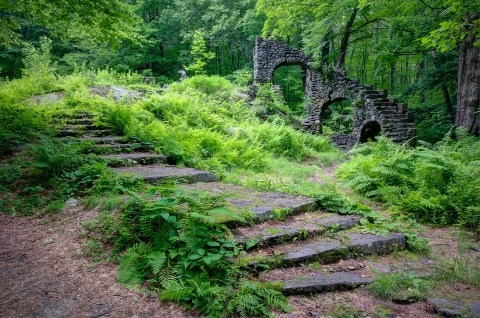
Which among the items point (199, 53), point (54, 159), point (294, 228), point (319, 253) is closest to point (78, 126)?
point (54, 159)

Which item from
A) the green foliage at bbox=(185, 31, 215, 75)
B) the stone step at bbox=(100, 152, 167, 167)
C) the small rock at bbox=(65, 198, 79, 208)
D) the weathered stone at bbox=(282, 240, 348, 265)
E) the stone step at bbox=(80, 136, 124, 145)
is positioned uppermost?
the green foliage at bbox=(185, 31, 215, 75)

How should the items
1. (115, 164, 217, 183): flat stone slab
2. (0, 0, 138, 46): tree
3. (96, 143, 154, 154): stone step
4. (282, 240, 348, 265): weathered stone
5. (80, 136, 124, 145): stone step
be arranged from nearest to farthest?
(282, 240, 348, 265): weathered stone → (115, 164, 217, 183): flat stone slab → (96, 143, 154, 154): stone step → (0, 0, 138, 46): tree → (80, 136, 124, 145): stone step

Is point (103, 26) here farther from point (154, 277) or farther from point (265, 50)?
point (265, 50)

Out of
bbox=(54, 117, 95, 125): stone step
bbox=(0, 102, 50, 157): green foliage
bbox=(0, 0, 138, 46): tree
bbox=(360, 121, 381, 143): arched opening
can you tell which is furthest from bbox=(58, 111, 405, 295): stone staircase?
bbox=(360, 121, 381, 143): arched opening

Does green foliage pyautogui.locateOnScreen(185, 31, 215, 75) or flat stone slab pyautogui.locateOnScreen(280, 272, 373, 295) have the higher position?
green foliage pyautogui.locateOnScreen(185, 31, 215, 75)

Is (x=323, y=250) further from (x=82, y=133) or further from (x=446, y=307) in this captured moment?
(x=82, y=133)

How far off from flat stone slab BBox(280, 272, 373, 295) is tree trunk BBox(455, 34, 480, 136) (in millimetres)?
8805

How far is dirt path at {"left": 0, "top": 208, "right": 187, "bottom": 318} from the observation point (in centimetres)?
209

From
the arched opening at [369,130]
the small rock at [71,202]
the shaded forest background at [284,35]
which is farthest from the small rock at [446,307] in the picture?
the arched opening at [369,130]

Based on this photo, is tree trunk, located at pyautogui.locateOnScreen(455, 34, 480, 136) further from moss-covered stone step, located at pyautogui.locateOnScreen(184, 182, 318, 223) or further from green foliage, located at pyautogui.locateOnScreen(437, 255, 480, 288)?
moss-covered stone step, located at pyautogui.locateOnScreen(184, 182, 318, 223)

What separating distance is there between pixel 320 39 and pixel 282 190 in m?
13.3

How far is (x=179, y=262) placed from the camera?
2.43 meters

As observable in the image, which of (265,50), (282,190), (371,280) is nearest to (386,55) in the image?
(265,50)

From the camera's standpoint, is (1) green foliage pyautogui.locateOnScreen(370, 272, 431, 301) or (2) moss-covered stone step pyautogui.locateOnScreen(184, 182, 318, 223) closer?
(1) green foliage pyautogui.locateOnScreen(370, 272, 431, 301)
